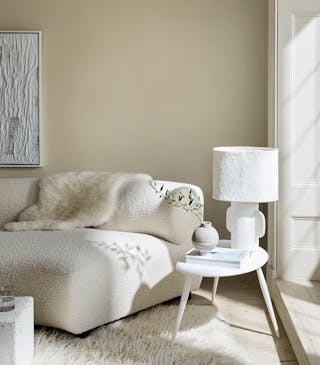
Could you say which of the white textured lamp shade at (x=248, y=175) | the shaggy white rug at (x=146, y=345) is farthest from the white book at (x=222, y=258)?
the shaggy white rug at (x=146, y=345)

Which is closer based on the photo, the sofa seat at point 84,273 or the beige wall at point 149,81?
the sofa seat at point 84,273

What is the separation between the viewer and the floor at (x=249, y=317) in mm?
3025

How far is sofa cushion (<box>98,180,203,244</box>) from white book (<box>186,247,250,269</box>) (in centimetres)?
53

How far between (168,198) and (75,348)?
3.53 ft

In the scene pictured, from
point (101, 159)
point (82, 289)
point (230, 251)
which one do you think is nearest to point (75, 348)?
point (82, 289)

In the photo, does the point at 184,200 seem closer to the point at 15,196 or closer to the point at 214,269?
the point at 214,269

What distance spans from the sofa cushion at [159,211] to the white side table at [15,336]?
1.13 metres

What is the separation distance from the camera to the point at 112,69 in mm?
4566

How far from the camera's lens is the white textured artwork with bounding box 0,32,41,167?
454 cm

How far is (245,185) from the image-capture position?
127 inches

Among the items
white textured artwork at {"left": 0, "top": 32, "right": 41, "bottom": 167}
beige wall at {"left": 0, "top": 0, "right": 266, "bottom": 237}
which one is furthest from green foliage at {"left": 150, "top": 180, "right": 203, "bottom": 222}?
white textured artwork at {"left": 0, "top": 32, "right": 41, "bottom": 167}

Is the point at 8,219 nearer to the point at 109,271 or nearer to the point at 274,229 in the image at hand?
the point at 109,271

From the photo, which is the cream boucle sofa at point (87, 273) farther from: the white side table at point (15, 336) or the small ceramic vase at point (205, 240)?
the small ceramic vase at point (205, 240)

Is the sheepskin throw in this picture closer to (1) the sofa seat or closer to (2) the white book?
(1) the sofa seat
